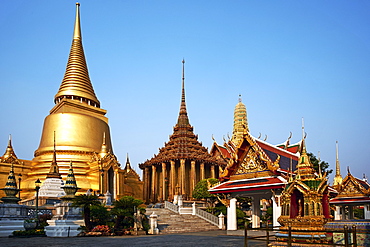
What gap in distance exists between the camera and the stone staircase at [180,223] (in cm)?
2461

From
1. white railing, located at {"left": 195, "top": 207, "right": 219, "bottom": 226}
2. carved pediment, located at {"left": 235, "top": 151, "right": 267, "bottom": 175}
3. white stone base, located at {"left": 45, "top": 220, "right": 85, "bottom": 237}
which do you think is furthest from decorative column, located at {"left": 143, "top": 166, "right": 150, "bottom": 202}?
Answer: carved pediment, located at {"left": 235, "top": 151, "right": 267, "bottom": 175}

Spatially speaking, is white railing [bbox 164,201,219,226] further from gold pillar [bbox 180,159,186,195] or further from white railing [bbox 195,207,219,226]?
gold pillar [bbox 180,159,186,195]

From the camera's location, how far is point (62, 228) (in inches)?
785

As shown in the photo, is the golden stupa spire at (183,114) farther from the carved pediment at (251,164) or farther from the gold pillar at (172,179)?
the carved pediment at (251,164)

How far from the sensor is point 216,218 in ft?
89.8

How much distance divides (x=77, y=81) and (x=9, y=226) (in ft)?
86.6

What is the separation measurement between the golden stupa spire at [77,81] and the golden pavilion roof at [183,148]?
9.90 meters

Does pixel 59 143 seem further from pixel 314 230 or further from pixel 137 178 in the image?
pixel 314 230

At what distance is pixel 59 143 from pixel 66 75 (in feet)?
30.0

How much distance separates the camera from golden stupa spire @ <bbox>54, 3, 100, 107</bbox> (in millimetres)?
43688

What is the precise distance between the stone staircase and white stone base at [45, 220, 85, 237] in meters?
5.53

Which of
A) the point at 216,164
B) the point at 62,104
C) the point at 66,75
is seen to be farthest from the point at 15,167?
the point at 216,164

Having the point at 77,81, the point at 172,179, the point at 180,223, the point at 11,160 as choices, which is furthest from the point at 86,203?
the point at 77,81

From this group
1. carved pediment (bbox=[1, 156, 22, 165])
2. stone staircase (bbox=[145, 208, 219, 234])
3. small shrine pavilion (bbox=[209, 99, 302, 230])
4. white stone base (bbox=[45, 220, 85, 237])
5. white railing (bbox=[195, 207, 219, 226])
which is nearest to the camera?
small shrine pavilion (bbox=[209, 99, 302, 230])
